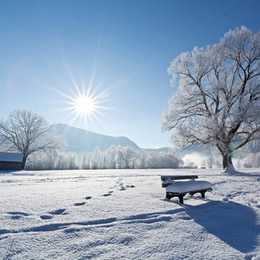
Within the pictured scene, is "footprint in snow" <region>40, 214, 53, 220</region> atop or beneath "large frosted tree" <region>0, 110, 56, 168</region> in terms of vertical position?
beneath

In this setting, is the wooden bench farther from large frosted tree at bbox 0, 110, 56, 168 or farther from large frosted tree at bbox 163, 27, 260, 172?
A: large frosted tree at bbox 0, 110, 56, 168

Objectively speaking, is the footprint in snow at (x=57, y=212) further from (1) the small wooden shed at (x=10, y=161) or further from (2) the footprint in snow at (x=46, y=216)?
(1) the small wooden shed at (x=10, y=161)

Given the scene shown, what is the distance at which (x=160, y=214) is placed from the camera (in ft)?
15.8

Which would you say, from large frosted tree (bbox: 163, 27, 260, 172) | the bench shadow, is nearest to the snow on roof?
large frosted tree (bbox: 163, 27, 260, 172)

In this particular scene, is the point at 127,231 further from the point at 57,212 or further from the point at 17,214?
the point at 17,214

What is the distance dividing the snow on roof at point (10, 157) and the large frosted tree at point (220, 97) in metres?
28.7

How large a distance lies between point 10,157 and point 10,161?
2.36 feet

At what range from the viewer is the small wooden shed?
36250 millimetres

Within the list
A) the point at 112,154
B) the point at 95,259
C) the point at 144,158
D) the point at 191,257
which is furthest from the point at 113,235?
the point at 112,154

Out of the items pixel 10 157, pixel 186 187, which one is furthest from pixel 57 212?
pixel 10 157

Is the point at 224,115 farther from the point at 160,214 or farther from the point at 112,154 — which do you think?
the point at 112,154

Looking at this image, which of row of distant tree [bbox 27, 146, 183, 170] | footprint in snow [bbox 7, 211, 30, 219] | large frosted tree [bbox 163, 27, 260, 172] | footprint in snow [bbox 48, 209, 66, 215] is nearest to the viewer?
footprint in snow [bbox 7, 211, 30, 219]

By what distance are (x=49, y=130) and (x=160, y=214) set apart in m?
44.1

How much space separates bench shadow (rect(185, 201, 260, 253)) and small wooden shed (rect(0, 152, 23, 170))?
38391 mm
